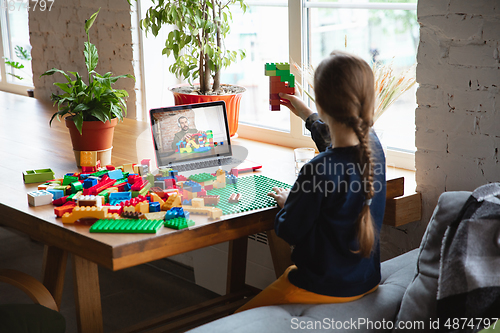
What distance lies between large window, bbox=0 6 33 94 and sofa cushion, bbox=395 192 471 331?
3.85 metres

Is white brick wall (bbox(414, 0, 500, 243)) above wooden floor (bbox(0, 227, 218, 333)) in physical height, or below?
above

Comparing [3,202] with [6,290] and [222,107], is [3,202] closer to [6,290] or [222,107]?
[222,107]

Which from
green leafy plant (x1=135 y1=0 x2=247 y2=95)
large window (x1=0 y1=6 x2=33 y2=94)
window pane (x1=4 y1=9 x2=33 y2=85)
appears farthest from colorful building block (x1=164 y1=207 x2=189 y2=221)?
window pane (x1=4 y1=9 x2=33 y2=85)

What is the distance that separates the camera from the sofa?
124 cm

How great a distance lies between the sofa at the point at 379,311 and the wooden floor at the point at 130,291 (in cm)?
121

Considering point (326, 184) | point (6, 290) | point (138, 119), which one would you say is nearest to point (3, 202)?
point (326, 184)

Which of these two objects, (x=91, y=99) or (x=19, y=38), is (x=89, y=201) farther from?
(x=19, y=38)

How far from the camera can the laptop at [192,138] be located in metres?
1.73

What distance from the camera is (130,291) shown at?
2641mm

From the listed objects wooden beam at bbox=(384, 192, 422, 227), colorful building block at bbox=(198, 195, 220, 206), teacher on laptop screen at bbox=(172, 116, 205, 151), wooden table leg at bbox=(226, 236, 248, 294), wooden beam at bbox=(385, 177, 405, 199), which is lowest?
wooden table leg at bbox=(226, 236, 248, 294)

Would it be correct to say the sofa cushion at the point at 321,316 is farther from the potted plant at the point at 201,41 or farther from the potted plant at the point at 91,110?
the potted plant at the point at 201,41

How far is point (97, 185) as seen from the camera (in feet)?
5.25

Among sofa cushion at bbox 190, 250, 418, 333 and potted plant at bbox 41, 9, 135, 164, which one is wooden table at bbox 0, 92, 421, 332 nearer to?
potted plant at bbox 41, 9, 135, 164
